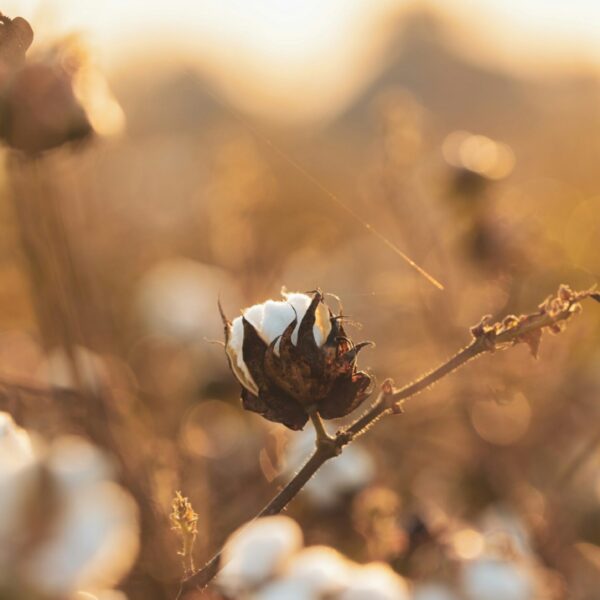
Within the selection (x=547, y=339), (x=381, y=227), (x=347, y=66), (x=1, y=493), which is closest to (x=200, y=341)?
(x=547, y=339)

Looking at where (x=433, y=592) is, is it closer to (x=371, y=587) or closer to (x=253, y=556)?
(x=371, y=587)

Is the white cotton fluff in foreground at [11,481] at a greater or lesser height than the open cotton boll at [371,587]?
lesser

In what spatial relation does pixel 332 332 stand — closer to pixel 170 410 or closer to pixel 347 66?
pixel 170 410

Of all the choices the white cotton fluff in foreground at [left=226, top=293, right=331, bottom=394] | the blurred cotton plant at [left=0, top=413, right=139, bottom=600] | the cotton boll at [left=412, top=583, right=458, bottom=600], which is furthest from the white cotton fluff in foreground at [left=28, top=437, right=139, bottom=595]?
the cotton boll at [left=412, top=583, right=458, bottom=600]

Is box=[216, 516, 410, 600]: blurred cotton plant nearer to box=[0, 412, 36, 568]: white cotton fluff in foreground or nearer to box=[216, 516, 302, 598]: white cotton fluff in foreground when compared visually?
box=[216, 516, 302, 598]: white cotton fluff in foreground

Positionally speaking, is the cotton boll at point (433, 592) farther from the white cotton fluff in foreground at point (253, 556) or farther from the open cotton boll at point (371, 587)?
the white cotton fluff in foreground at point (253, 556)

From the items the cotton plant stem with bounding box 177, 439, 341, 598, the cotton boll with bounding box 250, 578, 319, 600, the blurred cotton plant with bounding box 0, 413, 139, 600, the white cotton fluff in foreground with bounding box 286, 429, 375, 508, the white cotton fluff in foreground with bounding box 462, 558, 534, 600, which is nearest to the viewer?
the blurred cotton plant with bounding box 0, 413, 139, 600

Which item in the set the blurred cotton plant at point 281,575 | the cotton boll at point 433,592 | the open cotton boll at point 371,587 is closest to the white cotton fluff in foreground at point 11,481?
the blurred cotton plant at point 281,575
